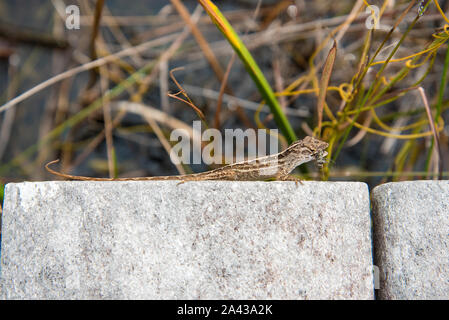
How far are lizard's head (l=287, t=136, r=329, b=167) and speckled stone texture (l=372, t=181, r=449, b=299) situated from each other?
1.14ft

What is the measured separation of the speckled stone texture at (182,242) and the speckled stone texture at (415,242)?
0.32 feet

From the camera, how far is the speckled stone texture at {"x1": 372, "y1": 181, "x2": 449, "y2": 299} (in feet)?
4.17

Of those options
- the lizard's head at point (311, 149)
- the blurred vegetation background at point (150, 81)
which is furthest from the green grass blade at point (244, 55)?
the blurred vegetation background at point (150, 81)

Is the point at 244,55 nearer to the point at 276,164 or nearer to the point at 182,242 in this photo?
the point at 276,164

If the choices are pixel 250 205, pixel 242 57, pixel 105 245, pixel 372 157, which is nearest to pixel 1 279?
pixel 105 245

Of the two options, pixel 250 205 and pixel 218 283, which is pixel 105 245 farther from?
pixel 250 205

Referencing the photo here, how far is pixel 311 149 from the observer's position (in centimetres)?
164

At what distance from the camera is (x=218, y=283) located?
122 centimetres

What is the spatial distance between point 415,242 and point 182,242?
2.54ft

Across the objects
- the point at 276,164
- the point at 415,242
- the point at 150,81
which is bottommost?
the point at 415,242

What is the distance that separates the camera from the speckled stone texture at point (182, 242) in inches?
48.2

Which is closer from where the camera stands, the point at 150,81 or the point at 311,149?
the point at 311,149

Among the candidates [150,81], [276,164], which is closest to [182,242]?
[276,164]
